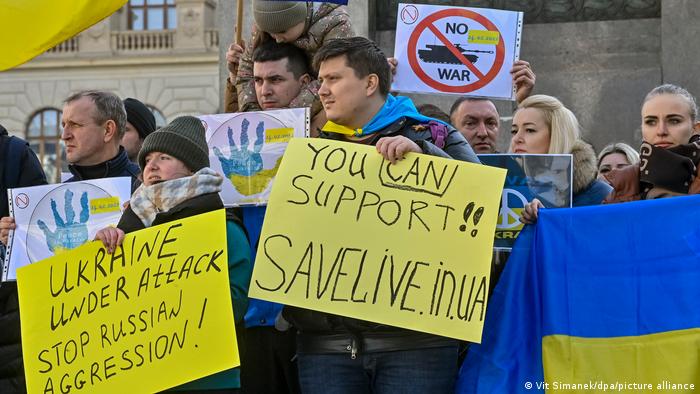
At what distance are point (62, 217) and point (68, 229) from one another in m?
0.06

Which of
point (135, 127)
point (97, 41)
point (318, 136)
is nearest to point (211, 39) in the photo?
point (97, 41)

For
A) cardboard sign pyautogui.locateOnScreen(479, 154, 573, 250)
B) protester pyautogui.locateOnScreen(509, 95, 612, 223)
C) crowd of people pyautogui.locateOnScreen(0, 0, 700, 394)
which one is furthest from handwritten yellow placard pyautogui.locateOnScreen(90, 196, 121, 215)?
protester pyautogui.locateOnScreen(509, 95, 612, 223)

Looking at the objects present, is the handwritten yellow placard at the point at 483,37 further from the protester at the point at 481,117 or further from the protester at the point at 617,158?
the protester at the point at 617,158

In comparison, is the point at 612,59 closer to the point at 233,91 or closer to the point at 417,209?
the point at 233,91

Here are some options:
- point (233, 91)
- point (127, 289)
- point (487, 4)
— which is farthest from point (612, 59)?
point (127, 289)

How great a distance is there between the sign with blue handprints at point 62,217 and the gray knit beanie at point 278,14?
0.93 m

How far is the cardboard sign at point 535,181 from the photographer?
17.0 feet

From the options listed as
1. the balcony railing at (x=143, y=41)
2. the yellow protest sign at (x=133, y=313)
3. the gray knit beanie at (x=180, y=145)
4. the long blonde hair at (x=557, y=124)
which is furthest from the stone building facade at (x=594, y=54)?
the balcony railing at (x=143, y=41)

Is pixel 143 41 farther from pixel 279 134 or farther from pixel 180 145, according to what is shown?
pixel 180 145

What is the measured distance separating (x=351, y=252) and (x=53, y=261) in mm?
1192

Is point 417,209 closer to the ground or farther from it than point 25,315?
farther from it

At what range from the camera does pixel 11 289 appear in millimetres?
6113

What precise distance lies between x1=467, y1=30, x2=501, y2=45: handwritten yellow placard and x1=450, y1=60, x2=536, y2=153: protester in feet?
0.78

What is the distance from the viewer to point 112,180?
5672 millimetres
